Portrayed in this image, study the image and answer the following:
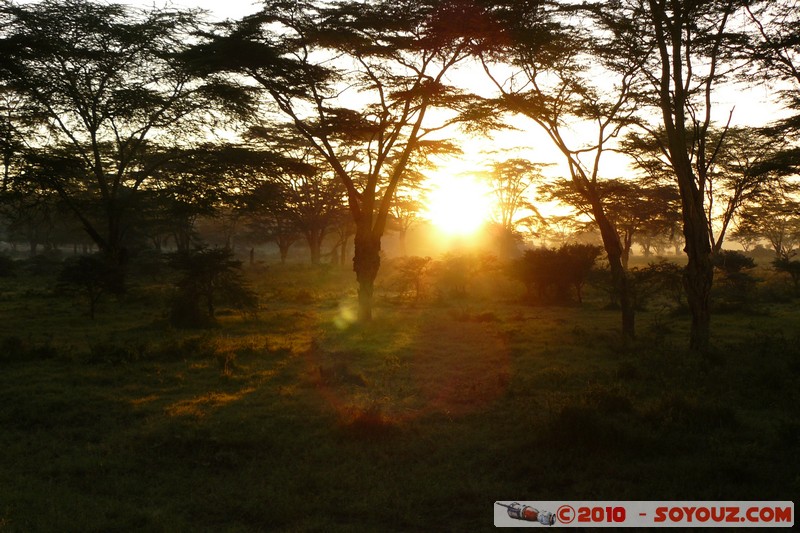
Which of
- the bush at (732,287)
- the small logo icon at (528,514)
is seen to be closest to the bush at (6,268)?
the bush at (732,287)

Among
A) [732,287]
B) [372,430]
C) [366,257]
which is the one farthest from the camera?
[732,287]

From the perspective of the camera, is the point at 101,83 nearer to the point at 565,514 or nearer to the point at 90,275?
the point at 90,275

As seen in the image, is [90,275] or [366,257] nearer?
[90,275]

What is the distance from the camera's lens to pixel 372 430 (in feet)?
23.6

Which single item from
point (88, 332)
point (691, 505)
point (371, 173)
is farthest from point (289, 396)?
point (371, 173)

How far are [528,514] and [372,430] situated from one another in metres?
2.64

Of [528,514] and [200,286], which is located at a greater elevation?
[200,286]

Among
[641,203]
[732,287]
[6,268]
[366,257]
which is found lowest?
[732,287]

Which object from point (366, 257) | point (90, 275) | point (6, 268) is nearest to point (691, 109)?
point (366, 257)

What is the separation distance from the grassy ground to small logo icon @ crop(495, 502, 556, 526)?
0.26m

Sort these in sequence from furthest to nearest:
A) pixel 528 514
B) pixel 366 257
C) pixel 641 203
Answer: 1. pixel 641 203
2. pixel 366 257
3. pixel 528 514

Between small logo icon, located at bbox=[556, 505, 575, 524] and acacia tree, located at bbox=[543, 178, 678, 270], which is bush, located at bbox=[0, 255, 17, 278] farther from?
small logo icon, located at bbox=[556, 505, 575, 524]

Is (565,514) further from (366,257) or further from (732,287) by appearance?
(732,287)

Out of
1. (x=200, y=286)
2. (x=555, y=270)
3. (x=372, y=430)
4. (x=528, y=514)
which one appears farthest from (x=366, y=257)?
(x=528, y=514)
